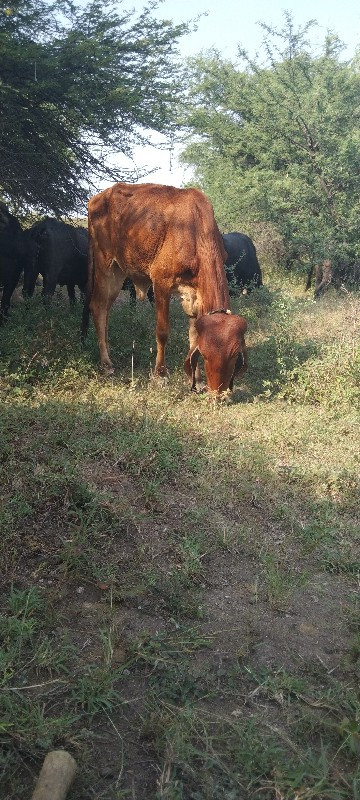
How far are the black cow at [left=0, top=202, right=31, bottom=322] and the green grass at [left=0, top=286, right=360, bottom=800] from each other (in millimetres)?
3321

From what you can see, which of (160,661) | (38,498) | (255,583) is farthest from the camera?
(38,498)

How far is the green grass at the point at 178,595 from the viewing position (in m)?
2.44

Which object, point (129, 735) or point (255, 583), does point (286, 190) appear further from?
point (129, 735)

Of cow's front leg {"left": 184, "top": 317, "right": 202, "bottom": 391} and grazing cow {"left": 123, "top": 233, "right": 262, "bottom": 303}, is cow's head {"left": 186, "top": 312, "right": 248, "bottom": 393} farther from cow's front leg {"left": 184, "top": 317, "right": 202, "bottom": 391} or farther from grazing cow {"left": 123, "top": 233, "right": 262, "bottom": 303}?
grazing cow {"left": 123, "top": 233, "right": 262, "bottom": 303}

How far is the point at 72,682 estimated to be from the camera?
2.77 metres

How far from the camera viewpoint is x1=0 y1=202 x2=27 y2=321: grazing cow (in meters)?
9.45

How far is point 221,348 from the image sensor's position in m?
6.73

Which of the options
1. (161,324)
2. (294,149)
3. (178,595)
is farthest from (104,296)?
(294,149)

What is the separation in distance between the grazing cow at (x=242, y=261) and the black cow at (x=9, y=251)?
193 inches

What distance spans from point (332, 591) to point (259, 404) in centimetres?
343

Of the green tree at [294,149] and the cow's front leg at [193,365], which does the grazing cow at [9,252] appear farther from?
the green tree at [294,149]

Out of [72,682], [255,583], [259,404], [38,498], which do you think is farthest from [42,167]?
[72,682]

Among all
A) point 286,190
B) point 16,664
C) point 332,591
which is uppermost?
point 286,190

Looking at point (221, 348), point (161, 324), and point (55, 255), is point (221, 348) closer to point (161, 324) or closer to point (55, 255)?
point (161, 324)
